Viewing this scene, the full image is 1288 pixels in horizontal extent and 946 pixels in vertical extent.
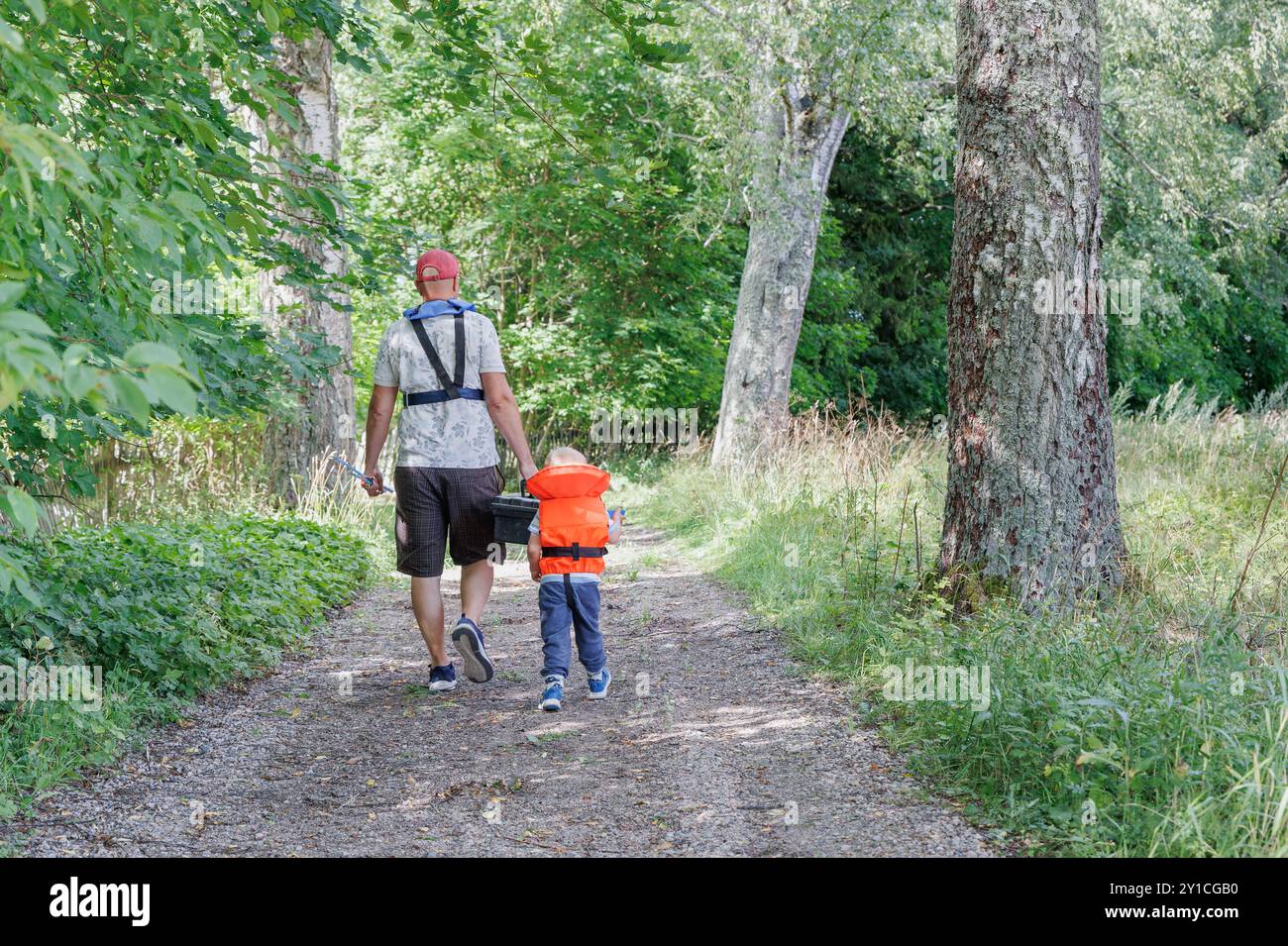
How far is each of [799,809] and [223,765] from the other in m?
2.45

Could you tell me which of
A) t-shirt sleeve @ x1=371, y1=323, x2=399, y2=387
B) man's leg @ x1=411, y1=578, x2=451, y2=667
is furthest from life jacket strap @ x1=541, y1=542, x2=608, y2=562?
t-shirt sleeve @ x1=371, y1=323, x2=399, y2=387

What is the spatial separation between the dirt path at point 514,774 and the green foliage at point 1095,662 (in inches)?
10.3

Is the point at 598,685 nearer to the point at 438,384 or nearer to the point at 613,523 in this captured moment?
the point at 613,523

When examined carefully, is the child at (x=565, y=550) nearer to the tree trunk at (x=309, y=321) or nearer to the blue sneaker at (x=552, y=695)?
the blue sneaker at (x=552, y=695)

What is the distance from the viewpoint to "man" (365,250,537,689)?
5.73 meters

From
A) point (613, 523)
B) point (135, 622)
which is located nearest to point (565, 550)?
point (613, 523)

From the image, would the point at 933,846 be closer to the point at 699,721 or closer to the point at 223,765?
the point at 699,721

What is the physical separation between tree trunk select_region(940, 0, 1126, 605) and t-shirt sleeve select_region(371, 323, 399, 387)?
293cm

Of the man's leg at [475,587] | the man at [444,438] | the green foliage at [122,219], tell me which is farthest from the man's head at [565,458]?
the green foliage at [122,219]

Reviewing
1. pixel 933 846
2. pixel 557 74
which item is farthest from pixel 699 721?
pixel 557 74

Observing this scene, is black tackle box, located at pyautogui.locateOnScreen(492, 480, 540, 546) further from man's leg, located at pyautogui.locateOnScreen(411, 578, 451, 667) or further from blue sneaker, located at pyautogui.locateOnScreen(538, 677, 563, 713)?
blue sneaker, located at pyautogui.locateOnScreen(538, 677, 563, 713)

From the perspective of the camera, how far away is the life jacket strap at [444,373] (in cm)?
569

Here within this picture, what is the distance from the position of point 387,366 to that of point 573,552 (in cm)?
136

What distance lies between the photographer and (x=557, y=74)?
5.65 metres
